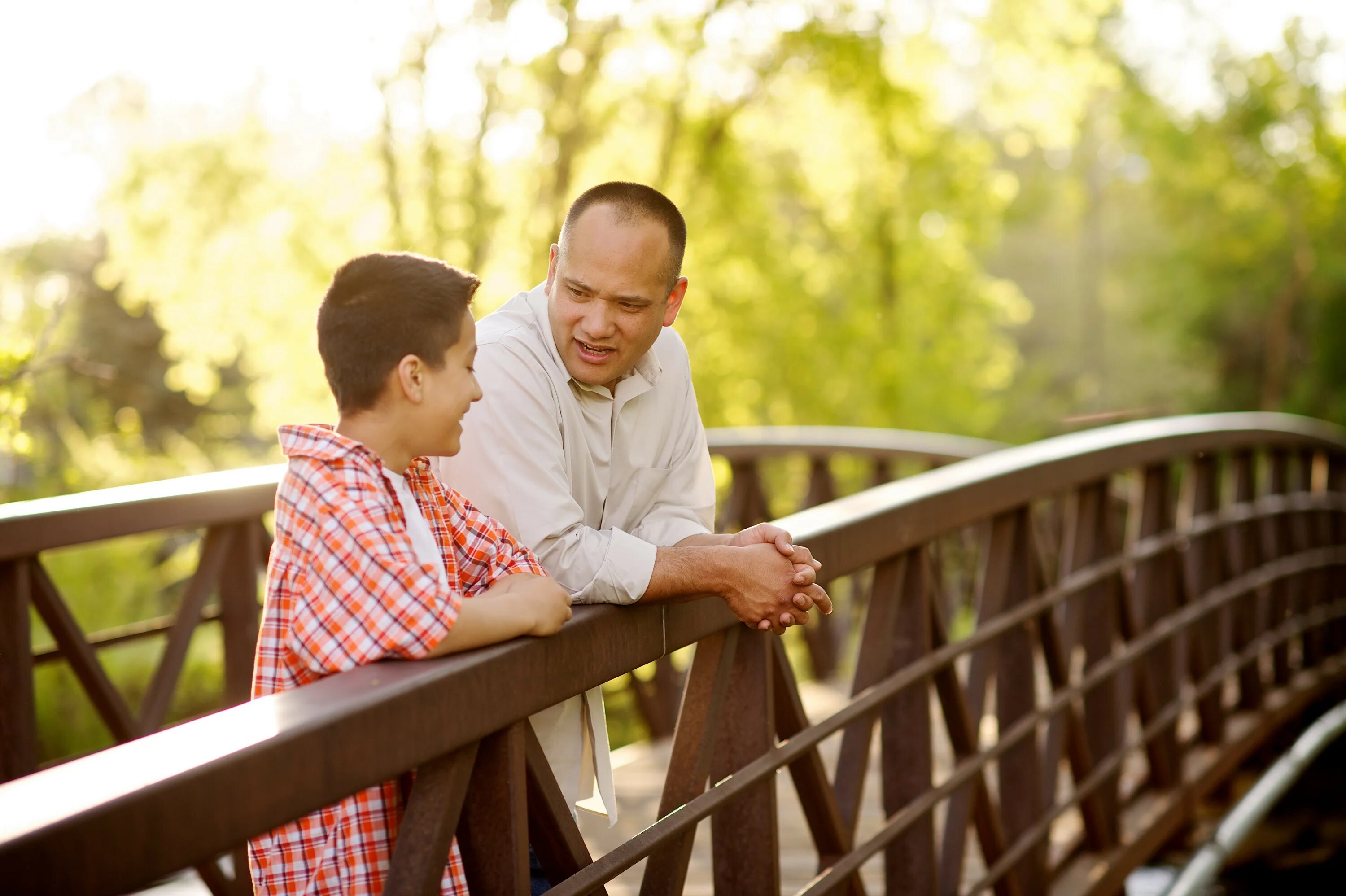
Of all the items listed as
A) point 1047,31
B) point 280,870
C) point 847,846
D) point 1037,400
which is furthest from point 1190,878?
point 1037,400

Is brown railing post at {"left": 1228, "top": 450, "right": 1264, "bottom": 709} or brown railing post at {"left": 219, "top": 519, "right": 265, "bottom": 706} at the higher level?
brown railing post at {"left": 219, "top": 519, "right": 265, "bottom": 706}

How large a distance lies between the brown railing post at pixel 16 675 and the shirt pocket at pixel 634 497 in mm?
1229

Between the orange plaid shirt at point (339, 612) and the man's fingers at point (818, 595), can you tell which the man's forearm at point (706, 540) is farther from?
the orange plaid shirt at point (339, 612)

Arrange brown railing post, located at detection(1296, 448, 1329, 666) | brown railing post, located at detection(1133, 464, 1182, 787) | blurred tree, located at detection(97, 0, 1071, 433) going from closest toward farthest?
brown railing post, located at detection(1133, 464, 1182, 787)
brown railing post, located at detection(1296, 448, 1329, 666)
blurred tree, located at detection(97, 0, 1071, 433)

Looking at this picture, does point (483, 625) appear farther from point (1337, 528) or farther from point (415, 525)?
point (1337, 528)

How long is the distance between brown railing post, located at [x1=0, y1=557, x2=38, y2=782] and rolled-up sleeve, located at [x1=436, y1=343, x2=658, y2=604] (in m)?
1.05

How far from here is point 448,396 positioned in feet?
5.68

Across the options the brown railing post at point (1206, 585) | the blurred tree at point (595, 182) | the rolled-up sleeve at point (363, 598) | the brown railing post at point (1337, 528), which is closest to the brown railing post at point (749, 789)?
the rolled-up sleeve at point (363, 598)

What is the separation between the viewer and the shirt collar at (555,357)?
2271mm

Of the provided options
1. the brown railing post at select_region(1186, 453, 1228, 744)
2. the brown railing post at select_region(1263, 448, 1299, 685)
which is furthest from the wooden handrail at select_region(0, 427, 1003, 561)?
the brown railing post at select_region(1263, 448, 1299, 685)

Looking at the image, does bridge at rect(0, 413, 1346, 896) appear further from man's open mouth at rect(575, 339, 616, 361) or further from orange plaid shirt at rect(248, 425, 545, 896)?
man's open mouth at rect(575, 339, 616, 361)

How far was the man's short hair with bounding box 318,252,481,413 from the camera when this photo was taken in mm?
1688

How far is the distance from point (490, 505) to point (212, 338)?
12872 mm

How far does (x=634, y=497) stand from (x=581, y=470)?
6.6 inches
